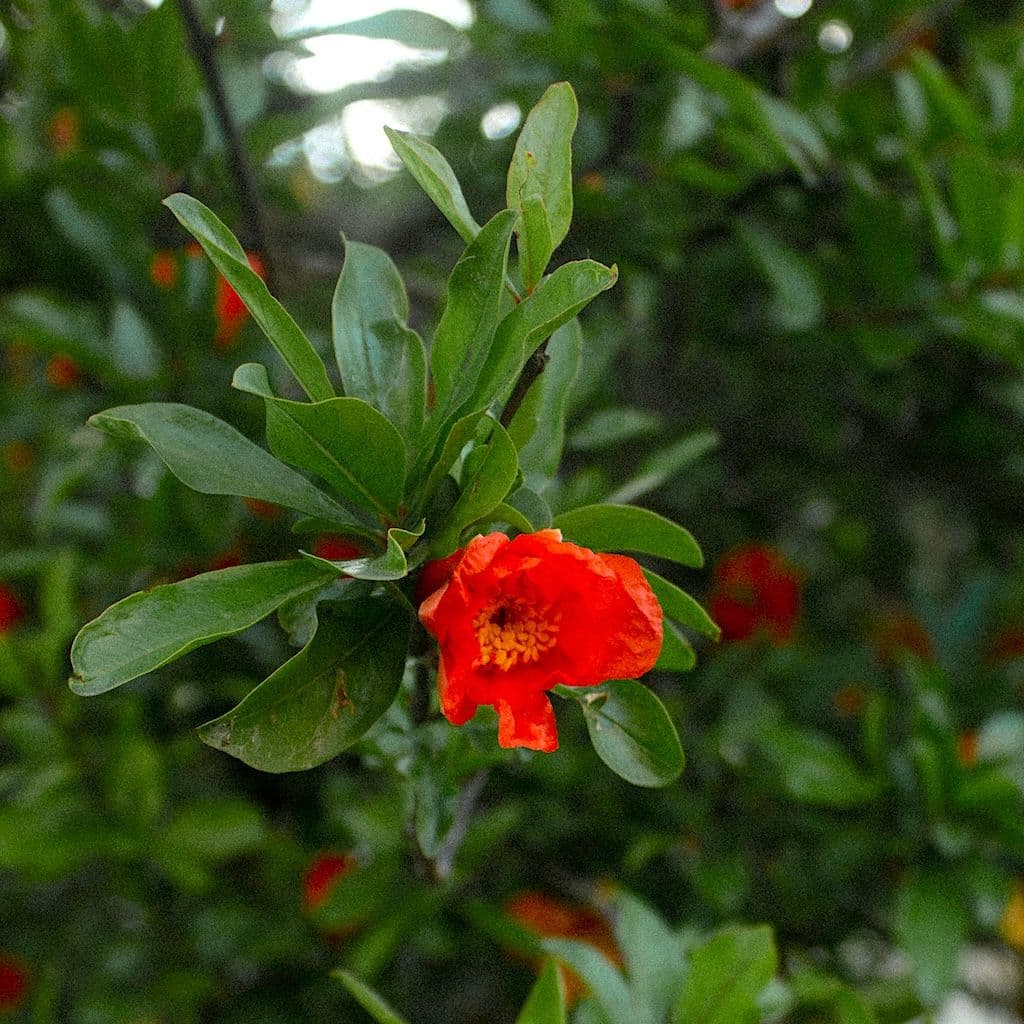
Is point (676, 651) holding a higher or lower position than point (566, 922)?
higher

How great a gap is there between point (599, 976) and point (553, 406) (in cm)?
38

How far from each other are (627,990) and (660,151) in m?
0.77

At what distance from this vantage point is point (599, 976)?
0.70 metres

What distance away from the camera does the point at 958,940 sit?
0.94 m

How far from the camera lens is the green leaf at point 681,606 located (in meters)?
0.54

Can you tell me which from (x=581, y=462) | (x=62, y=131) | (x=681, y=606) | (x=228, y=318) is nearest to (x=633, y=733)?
(x=681, y=606)

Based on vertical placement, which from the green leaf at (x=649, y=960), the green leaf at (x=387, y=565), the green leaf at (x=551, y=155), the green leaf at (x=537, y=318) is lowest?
the green leaf at (x=649, y=960)

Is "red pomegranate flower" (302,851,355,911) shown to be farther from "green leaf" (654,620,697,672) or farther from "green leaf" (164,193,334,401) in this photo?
"green leaf" (164,193,334,401)

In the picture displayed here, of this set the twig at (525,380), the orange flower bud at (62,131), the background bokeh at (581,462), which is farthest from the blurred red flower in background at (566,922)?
the orange flower bud at (62,131)

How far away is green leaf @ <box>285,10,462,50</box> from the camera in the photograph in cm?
84

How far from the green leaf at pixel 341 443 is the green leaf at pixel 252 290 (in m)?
0.01

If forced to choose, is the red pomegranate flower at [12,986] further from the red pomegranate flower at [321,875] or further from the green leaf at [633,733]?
the green leaf at [633,733]

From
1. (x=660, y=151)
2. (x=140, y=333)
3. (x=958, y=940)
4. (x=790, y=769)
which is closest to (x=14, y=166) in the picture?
(x=140, y=333)

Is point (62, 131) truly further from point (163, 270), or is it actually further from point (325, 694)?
point (325, 694)
